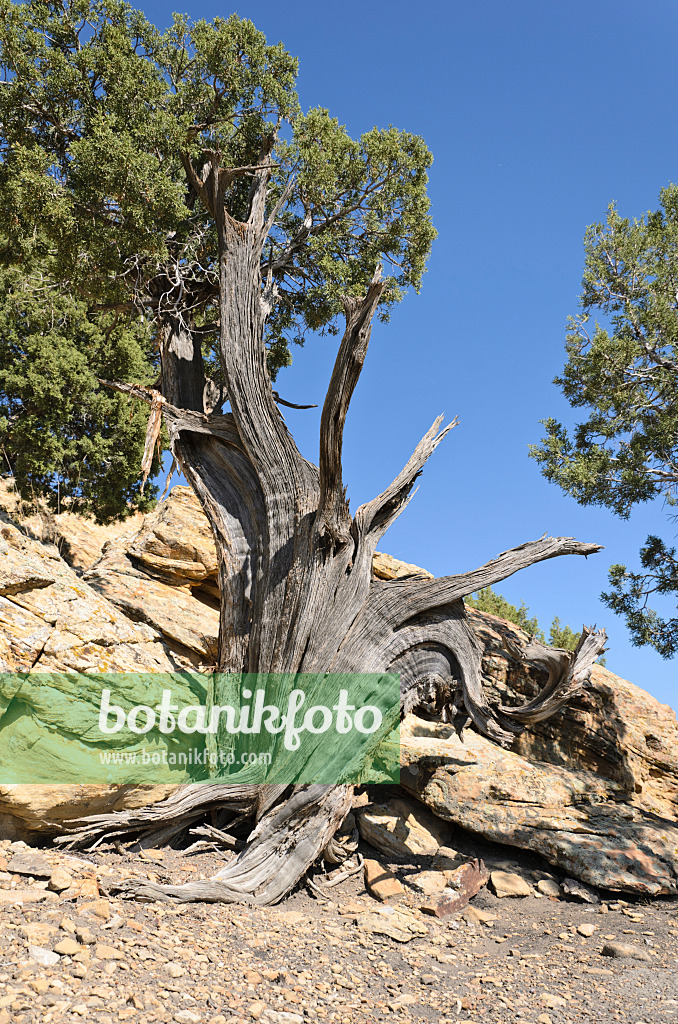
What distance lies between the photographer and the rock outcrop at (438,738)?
540cm

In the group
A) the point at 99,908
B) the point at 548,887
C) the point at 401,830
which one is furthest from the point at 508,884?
the point at 99,908

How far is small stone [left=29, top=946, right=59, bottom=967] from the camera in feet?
11.4

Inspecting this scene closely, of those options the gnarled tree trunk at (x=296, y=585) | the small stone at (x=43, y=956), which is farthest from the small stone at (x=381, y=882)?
the small stone at (x=43, y=956)

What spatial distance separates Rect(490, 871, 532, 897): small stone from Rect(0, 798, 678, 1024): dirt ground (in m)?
0.08

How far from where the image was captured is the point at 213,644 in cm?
832

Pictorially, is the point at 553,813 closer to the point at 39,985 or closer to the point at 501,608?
the point at 39,985

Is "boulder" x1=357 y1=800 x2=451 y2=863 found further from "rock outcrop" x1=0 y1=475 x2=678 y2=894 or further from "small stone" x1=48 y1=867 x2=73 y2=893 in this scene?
"small stone" x1=48 y1=867 x2=73 y2=893

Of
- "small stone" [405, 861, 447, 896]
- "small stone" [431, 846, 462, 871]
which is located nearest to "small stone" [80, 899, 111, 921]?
"small stone" [405, 861, 447, 896]

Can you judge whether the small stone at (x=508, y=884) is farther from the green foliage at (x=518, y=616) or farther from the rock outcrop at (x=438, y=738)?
the green foliage at (x=518, y=616)

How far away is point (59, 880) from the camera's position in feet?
14.4

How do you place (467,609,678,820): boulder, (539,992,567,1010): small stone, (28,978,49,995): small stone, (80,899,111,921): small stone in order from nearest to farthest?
(28,978,49,995): small stone < (80,899,111,921): small stone < (539,992,567,1010): small stone < (467,609,678,820): boulder

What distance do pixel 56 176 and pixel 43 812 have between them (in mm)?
8086

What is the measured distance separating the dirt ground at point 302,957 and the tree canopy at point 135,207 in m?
7.08

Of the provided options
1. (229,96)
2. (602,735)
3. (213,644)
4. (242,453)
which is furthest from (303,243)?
(602,735)
